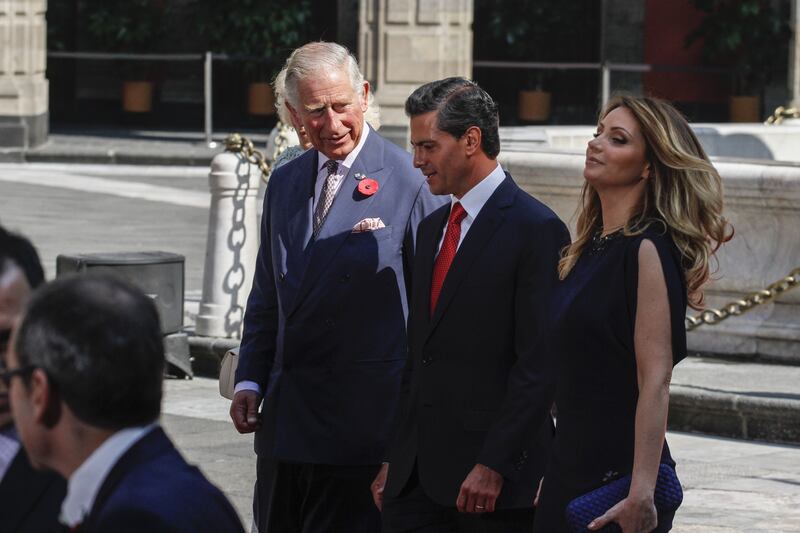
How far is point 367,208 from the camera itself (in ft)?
16.8

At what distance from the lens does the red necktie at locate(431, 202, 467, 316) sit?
468cm

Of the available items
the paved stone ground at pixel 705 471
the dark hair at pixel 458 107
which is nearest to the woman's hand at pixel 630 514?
the dark hair at pixel 458 107

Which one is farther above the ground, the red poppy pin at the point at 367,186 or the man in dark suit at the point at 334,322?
the red poppy pin at the point at 367,186

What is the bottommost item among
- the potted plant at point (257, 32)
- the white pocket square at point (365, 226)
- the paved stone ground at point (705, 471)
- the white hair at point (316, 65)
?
the paved stone ground at point (705, 471)

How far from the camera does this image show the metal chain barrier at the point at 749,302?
9133 mm

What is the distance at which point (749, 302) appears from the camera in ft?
30.3

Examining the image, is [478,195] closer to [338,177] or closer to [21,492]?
[338,177]

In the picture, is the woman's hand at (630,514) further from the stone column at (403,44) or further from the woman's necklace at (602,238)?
the stone column at (403,44)

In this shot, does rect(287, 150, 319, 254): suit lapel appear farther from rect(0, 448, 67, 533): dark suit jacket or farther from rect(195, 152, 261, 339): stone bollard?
rect(195, 152, 261, 339): stone bollard

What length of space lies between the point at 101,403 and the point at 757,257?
26.3ft

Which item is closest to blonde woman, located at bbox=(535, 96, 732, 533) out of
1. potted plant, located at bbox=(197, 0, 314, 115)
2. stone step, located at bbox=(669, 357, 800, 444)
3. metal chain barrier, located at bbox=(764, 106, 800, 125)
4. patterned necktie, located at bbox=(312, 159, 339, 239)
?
patterned necktie, located at bbox=(312, 159, 339, 239)

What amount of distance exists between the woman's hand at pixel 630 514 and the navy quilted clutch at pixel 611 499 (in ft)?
0.04

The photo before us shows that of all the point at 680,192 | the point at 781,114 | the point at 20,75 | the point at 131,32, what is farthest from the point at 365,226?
the point at 131,32

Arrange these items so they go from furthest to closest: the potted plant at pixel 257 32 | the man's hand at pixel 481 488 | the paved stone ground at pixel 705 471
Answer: the potted plant at pixel 257 32, the paved stone ground at pixel 705 471, the man's hand at pixel 481 488
